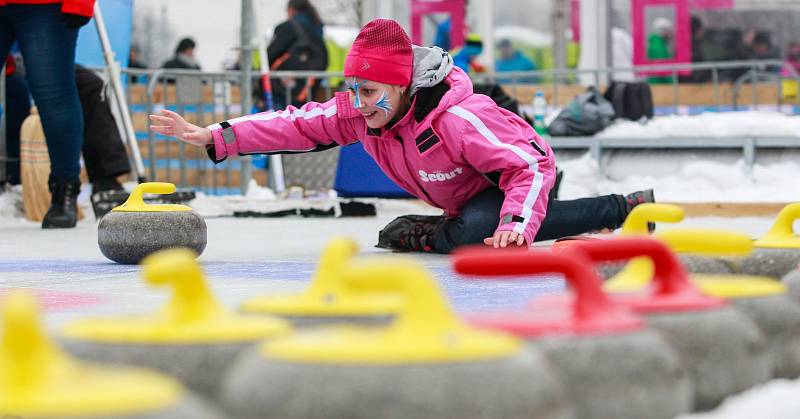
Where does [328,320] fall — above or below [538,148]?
below

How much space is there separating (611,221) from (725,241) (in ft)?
10.8

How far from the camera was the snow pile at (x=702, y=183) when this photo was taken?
30.4 ft

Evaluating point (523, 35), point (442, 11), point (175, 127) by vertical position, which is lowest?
point (175, 127)

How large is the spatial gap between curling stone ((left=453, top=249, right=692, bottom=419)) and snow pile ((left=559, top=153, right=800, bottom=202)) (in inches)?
300

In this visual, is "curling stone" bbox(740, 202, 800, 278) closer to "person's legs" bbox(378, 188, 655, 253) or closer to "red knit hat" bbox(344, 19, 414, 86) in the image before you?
"red knit hat" bbox(344, 19, 414, 86)

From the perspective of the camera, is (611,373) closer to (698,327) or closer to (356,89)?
(698,327)

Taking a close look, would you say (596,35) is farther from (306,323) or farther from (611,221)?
(306,323)

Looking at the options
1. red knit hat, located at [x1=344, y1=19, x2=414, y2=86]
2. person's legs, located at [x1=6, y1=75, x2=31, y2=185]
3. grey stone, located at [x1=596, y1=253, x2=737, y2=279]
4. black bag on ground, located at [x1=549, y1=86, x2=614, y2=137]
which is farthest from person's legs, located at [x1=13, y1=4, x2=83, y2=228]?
black bag on ground, located at [x1=549, y1=86, x2=614, y2=137]

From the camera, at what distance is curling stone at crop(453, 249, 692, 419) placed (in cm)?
147

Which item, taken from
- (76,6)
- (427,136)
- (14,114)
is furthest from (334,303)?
(14,114)

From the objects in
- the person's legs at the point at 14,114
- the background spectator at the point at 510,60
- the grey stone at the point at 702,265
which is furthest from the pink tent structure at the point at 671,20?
the grey stone at the point at 702,265

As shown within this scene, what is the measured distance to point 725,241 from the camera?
2.00m

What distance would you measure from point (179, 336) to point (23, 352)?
345 mm

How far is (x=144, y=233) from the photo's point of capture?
13.9 ft
